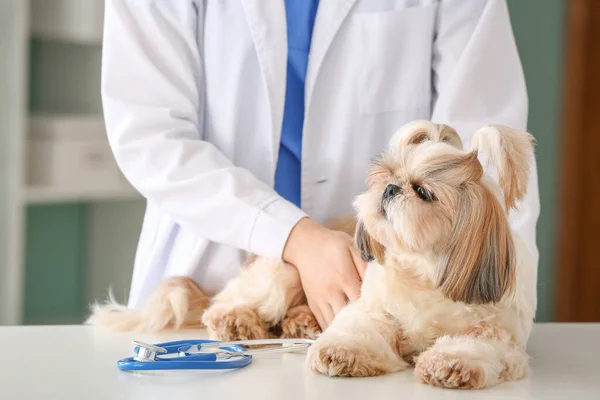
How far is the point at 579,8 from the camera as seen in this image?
341 centimetres

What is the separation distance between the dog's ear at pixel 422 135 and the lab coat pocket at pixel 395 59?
1.55 feet

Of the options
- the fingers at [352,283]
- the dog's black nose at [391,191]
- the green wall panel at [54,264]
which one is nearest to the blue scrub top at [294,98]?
the fingers at [352,283]

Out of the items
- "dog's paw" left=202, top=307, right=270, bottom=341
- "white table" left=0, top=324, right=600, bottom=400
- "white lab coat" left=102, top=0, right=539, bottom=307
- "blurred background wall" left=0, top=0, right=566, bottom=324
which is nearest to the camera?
"white table" left=0, top=324, right=600, bottom=400

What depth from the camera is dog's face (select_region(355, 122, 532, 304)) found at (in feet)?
2.91

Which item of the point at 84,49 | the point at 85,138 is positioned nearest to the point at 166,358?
the point at 85,138

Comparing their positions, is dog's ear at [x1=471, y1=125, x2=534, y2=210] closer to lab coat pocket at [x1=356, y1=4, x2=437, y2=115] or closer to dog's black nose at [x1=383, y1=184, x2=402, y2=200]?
dog's black nose at [x1=383, y1=184, x2=402, y2=200]

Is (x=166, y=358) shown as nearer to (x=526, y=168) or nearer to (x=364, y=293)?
(x=364, y=293)

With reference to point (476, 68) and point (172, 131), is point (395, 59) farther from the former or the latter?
point (172, 131)

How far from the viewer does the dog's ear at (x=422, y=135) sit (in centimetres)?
96

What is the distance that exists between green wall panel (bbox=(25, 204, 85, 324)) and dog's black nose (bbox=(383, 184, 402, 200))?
2.21 meters

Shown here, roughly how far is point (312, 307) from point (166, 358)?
10.8 inches

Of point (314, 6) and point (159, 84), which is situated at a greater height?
point (314, 6)

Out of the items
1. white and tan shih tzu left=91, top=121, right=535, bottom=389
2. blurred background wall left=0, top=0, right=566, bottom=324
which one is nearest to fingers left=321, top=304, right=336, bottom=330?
white and tan shih tzu left=91, top=121, right=535, bottom=389

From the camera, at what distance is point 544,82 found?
3.45 meters
